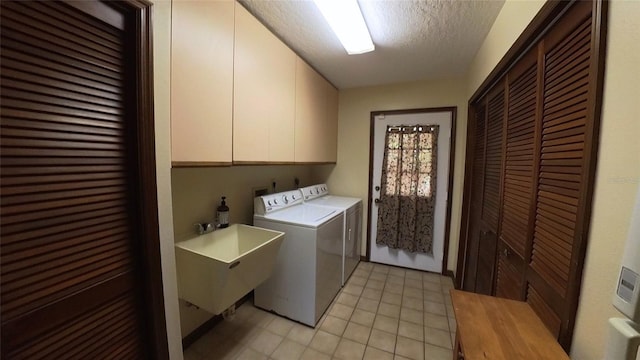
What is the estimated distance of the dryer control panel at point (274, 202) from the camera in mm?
2053

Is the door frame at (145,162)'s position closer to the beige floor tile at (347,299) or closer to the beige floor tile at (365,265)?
the beige floor tile at (347,299)

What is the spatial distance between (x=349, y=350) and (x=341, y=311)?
44cm

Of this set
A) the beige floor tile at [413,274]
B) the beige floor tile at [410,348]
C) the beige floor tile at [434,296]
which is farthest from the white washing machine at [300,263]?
the beige floor tile at [413,274]

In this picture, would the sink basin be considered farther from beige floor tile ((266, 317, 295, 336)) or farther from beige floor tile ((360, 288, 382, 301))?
beige floor tile ((360, 288, 382, 301))

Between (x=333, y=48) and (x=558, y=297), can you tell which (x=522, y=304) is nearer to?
→ (x=558, y=297)

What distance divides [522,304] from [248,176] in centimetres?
206

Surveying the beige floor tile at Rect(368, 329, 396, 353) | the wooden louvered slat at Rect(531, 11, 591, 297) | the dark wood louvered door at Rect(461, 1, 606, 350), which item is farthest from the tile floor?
the wooden louvered slat at Rect(531, 11, 591, 297)

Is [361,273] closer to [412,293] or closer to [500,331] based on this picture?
[412,293]

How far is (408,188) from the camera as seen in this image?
2.90 metres

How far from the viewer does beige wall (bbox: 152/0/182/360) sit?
956 mm

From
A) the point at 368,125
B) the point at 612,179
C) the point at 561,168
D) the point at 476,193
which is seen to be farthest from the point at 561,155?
the point at 368,125

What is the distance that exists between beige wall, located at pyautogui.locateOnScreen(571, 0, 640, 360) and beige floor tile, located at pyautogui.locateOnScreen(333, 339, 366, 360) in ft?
4.26

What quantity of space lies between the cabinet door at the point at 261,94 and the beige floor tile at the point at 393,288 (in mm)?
1764

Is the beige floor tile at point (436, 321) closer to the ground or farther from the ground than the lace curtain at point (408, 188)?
closer to the ground
